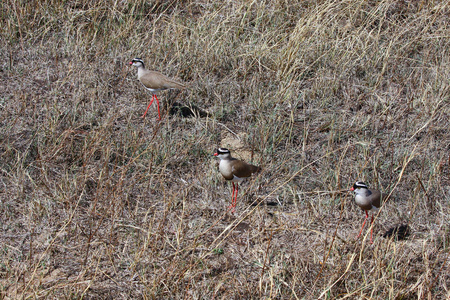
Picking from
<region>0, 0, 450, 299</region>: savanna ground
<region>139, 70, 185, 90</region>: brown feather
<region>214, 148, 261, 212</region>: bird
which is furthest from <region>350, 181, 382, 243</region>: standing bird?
<region>139, 70, 185, 90</region>: brown feather

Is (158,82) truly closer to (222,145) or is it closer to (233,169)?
(222,145)

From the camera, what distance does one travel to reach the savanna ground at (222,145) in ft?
13.3

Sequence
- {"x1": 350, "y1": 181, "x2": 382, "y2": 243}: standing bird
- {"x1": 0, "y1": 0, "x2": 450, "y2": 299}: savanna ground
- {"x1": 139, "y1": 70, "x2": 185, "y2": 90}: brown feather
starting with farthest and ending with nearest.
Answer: {"x1": 139, "y1": 70, "x2": 185, "y2": 90}: brown feather → {"x1": 350, "y1": 181, "x2": 382, "y2": 243}: standing bird → {"x1": 0, "y1": 0, "x2": 450, "y2": 299}: savanna ground

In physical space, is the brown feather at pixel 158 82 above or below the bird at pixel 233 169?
below

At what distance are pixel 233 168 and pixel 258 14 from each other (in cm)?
353

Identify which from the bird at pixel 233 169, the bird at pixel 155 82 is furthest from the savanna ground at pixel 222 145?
the bird at pixel 155 82

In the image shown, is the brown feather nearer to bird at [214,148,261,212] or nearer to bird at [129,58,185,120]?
bird at [129,58,185,120]

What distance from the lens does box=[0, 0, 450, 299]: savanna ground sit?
4.05 m

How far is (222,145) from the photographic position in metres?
5.87

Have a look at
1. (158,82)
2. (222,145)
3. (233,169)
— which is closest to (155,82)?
(158,82)

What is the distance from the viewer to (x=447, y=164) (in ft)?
17.9

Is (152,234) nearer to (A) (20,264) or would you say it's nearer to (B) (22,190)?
(A) (20,264)

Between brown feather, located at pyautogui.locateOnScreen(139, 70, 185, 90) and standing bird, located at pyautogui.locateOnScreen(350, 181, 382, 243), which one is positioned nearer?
standing bird, located at pyautogui.locateOnScreen(350, 181, 382, 243)

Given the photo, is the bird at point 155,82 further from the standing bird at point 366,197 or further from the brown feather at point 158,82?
the standing bird at point 366,197
